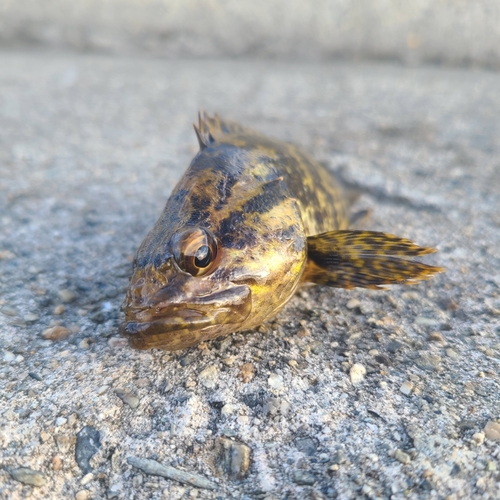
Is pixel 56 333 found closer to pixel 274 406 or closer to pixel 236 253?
pixel 236 253

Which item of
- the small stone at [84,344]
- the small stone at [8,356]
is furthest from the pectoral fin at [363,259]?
the small stone at [8,356]

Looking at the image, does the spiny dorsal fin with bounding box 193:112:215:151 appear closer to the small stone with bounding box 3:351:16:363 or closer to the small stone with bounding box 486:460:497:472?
the small stone with bounding box 3:351:16:363

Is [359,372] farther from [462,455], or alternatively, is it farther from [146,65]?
[146,65]

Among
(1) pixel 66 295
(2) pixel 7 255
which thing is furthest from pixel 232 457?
(2) pixel 7 255

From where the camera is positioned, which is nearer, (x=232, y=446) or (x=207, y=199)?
(x=232, y=446)

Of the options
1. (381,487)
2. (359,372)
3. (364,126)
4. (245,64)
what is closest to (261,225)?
(359,372)

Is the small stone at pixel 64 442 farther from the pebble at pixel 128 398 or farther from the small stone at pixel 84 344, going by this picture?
the small stone at pixel 84 344
